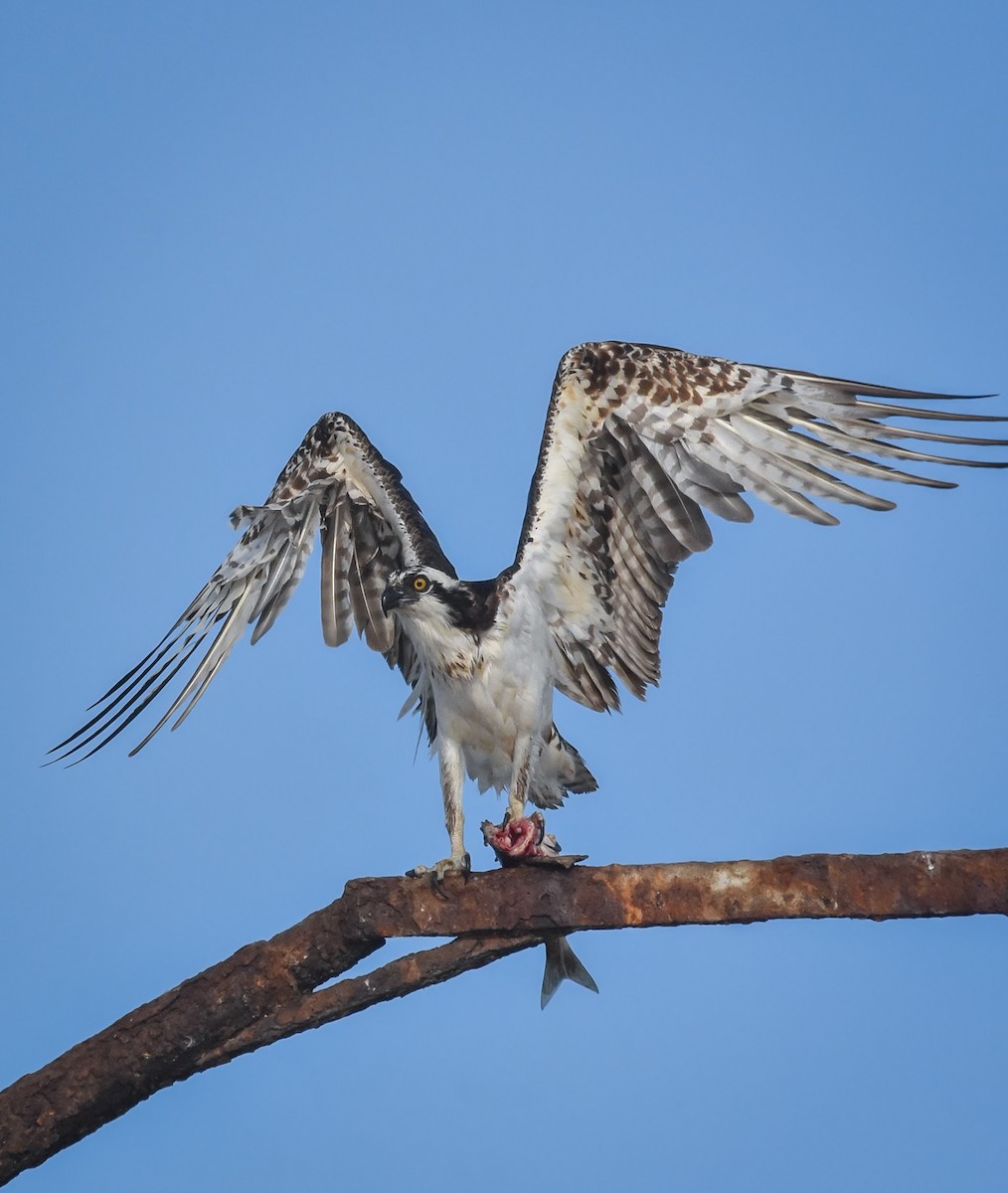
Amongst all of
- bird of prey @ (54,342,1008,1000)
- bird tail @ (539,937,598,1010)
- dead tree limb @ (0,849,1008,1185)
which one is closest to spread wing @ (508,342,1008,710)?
bird of prey @ (54,342,1008,1000)

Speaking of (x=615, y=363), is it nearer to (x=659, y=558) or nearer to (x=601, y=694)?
(x=659, y=558)

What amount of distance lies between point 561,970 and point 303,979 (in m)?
1.93

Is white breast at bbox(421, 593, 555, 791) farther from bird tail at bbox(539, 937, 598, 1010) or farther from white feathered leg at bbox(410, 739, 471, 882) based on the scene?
bird tail at bbox(539, 937, 598, 1010)

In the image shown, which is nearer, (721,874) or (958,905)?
(958,905)

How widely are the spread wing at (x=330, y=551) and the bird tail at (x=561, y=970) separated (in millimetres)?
2009

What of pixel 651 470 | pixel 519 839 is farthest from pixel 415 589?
pixel 519 839

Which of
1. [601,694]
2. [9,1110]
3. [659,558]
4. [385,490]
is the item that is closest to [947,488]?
[659,558]

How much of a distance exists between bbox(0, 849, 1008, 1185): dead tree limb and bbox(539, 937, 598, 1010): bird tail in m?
1.46

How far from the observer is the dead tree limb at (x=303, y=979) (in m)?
5.65

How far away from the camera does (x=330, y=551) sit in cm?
969

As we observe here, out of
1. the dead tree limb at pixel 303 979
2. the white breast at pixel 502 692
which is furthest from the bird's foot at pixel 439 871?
the white breast at pixel 502 692

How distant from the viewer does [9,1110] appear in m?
5.77

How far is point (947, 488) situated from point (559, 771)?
289 cm

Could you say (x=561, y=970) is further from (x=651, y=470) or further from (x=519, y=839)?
(x=651, y=470)
